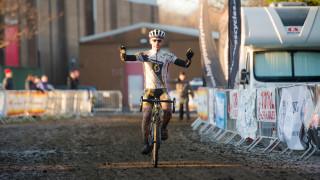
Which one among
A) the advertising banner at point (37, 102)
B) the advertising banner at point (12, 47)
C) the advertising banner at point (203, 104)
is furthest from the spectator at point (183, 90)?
the advertising banner at point (12, 47)

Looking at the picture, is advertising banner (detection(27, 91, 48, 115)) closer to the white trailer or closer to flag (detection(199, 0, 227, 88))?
flag (detection(199, 0, 227, 88))

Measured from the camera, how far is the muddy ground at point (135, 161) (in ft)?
27.5

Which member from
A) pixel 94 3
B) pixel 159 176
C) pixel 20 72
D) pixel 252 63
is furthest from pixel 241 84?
pixel 94 3

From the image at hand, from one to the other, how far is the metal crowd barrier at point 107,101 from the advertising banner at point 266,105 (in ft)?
80.3

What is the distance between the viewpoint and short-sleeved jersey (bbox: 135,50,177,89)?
32.1ft

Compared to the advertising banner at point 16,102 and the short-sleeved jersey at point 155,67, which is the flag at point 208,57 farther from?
the short-sleeved jersey at point 155,67

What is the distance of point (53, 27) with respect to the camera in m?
51.3

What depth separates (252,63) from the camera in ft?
51.1

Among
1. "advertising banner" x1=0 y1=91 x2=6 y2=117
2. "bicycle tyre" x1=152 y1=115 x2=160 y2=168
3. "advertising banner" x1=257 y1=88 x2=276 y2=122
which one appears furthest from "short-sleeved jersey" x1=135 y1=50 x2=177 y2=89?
"advertising banner" x1=0 y1=91 x2=6 y2=117

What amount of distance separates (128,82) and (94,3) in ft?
49.0

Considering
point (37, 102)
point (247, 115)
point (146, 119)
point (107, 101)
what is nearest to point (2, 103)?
point (37, 102)

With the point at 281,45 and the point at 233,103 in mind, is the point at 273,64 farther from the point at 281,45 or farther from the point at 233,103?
the point at 233,103

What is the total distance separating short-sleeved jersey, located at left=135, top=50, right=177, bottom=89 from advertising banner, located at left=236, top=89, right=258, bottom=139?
10.3 ft

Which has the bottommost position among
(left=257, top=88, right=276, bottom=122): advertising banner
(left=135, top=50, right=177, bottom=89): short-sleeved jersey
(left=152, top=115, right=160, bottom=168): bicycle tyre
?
(left=152, top=115, right=160, bottom=168): bicycle tyre
